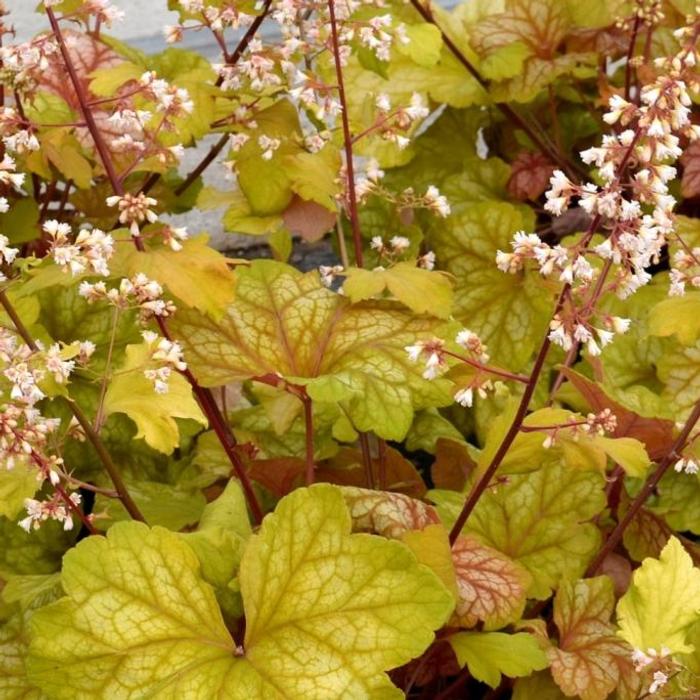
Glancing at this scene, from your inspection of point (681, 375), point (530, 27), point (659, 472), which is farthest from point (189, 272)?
point (530, 27)

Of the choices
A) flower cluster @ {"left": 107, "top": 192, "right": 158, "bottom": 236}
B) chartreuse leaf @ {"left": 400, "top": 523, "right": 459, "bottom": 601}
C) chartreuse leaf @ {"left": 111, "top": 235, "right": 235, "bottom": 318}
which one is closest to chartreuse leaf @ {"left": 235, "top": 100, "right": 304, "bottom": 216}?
chartreuse leaf @ {"left": 111, "top": 235, "right": 235, "bottom": 318}

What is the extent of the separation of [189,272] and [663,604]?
0.74 metres

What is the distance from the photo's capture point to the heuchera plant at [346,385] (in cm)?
129

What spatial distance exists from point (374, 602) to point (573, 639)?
385 mm

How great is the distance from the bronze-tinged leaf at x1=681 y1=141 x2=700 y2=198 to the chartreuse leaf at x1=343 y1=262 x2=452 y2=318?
0.74 meters

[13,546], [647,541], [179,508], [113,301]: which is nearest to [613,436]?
[647,541]

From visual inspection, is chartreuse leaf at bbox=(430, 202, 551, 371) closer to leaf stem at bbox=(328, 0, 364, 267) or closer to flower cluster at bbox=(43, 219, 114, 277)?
leaf stem at bbox=(328, 0, 364, 267)

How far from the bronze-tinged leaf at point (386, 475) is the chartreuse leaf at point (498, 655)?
0.37m

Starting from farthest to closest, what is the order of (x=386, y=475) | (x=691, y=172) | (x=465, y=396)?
(x=691, y=172), (x=386, y=475), (x=465, y=396)

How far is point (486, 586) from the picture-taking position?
149 cm

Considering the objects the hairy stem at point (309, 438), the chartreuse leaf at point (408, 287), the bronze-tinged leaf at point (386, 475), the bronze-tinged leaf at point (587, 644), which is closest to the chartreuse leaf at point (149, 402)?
the hairy stem at point (309, 438)

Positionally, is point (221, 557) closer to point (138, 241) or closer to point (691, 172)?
point (138, 241)

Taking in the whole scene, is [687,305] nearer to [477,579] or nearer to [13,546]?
[477,579]

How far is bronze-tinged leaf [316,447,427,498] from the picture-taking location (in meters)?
1.83
